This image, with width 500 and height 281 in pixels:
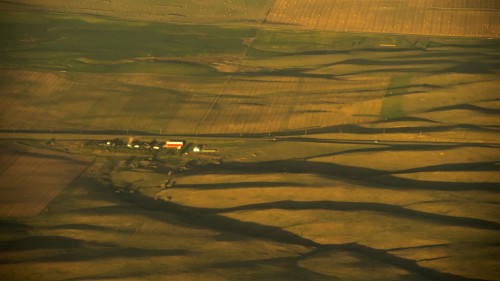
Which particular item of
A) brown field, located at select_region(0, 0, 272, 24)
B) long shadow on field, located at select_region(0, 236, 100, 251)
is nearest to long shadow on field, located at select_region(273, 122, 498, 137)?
long shadow on field, located at select_region(0, 236, 100, 251)

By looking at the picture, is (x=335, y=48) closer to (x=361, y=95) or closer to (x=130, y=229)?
(x=361, y=95)

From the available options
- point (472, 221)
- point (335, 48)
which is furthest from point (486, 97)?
point (472, 221)

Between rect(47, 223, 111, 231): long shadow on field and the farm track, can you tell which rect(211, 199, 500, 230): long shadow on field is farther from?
the farm track

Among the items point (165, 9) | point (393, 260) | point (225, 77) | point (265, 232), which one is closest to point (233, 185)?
point (265, 232)

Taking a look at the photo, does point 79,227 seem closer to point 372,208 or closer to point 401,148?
point 372,208

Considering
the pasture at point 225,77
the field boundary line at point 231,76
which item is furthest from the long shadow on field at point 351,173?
the field boundary line at point 231,76

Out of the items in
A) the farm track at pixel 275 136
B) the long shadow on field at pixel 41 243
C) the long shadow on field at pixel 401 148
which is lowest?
the long shadow on field at pixel 41 243

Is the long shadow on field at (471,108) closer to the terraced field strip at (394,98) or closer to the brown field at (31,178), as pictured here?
the terraced field strip at (394,98)
